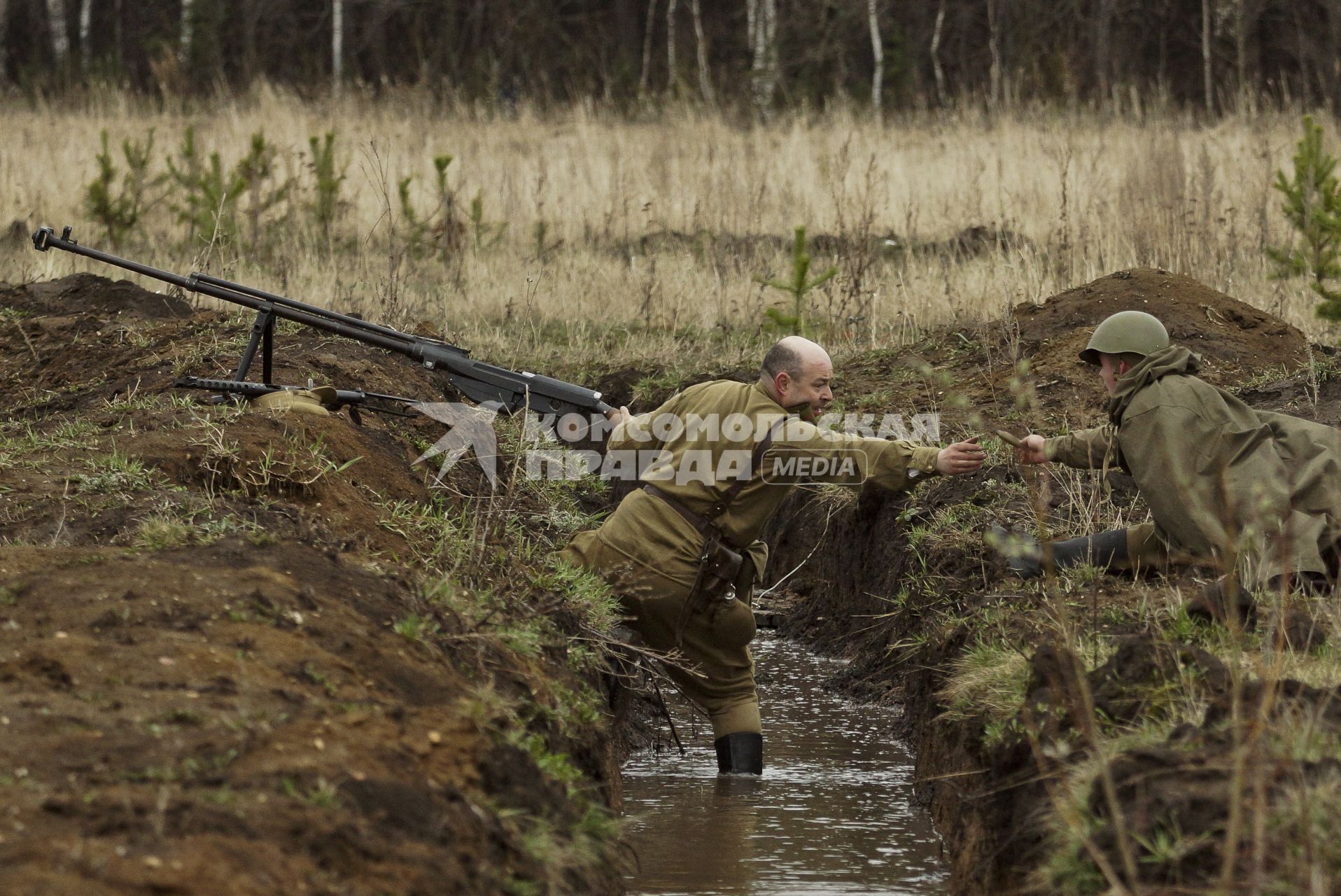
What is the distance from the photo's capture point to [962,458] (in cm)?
594

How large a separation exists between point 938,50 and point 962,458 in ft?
75.0

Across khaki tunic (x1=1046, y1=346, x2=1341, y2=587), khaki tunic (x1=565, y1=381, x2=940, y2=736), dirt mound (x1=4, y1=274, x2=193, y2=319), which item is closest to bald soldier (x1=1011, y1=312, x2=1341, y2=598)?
khaki tunic (x1=1046, y1=346, x2=1341, y2=587)

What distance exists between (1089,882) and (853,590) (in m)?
5.08

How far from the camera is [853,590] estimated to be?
28.3 ft

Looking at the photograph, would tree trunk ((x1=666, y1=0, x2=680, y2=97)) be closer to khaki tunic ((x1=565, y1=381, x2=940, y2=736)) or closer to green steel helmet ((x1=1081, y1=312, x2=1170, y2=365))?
khaki tunic ((x1=565, y1=381, x2=940, y2=736))

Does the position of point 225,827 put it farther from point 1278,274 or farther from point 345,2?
point 345,2

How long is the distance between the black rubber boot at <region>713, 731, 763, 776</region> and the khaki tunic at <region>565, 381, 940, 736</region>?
0.04m

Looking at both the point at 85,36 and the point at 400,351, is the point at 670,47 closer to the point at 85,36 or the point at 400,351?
the point at 85,36

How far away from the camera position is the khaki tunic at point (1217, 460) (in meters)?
5.64

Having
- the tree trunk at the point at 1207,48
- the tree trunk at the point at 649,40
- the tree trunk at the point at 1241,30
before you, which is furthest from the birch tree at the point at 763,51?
the tree trunk at the point at 1241,30

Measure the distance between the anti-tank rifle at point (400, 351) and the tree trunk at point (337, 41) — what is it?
17393 millimetres

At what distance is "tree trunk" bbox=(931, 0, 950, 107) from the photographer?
82.1 feet

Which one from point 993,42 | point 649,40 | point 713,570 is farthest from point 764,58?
point 713,570

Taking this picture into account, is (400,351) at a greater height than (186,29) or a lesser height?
lesser
